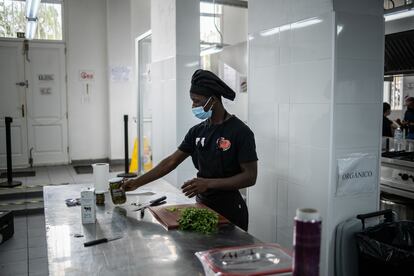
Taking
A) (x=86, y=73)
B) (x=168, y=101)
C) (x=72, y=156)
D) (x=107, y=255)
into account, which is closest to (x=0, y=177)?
(x=72, y=156)

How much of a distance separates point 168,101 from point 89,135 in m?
4.70

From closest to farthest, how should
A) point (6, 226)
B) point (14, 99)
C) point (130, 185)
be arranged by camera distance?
point (130, 185)
point (6, 226)
point (14, 99)

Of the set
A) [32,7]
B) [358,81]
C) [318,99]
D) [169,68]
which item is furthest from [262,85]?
[32,7]

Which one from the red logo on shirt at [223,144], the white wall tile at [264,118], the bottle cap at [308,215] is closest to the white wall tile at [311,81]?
the white wall tile at [264,118]

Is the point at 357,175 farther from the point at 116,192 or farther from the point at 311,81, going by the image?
the point at 116,192

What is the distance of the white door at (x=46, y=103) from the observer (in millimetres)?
7921

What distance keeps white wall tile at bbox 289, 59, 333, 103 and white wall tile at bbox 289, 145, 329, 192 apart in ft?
0.96

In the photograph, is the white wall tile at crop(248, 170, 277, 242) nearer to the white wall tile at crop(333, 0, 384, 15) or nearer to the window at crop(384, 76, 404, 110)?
the white wall tile at crop(333, 0, 384, 15)

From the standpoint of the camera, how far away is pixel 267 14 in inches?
109

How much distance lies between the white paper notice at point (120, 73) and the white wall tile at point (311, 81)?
20.4 ft

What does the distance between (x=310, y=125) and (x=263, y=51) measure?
69cm

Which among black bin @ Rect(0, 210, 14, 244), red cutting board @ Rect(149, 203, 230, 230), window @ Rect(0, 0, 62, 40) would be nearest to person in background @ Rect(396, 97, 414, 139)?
red cutting board @ Rect(149, 203, 230, 230)

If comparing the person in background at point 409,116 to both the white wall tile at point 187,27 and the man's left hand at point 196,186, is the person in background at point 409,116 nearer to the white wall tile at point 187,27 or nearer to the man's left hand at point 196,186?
the white wall tile at point 187,27

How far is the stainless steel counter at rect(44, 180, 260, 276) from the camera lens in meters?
1.63
